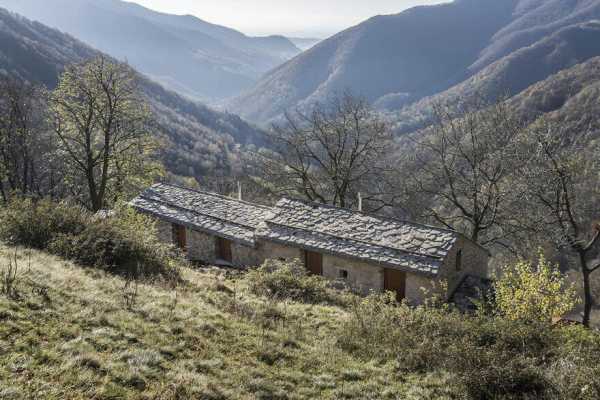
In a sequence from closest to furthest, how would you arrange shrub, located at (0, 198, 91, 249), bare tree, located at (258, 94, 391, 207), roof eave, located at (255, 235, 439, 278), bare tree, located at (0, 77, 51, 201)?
shrub, located at (0, 198, 91, 249) < roof eave, located at (255, 235, 439, 278) < bare tree, located at (0, 77, 51, 201) < bare tree, located at (258, 94, 391, 207)

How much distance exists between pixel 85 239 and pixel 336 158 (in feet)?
52.2

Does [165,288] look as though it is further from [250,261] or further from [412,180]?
[412,180]

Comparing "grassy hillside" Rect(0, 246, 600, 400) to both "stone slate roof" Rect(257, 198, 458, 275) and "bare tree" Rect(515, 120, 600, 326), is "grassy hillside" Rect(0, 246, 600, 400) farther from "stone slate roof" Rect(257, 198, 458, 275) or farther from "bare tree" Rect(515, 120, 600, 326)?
"bare tree" Rect(515, 120, 600, 326)

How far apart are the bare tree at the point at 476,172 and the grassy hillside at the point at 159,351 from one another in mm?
14253

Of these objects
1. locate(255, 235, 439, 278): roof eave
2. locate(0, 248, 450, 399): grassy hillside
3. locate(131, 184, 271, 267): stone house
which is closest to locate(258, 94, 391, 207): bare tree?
locate(131, 184, 271, 267): stone house

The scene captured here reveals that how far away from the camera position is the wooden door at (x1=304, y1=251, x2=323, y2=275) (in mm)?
17328

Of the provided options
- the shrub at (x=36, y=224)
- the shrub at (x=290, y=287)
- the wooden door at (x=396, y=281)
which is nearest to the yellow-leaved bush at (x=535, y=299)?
the wooden door at (x=396, y=281)

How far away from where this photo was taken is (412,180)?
25.6m

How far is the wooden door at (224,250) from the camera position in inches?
773

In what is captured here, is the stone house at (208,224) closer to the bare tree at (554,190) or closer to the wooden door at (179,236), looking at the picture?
the wooden door at (179,236)

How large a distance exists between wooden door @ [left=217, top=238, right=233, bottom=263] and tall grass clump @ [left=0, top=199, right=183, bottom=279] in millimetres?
5078

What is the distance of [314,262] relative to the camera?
57.5 feet

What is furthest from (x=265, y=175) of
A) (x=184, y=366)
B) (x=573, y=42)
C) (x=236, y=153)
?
(x=573, y=42)

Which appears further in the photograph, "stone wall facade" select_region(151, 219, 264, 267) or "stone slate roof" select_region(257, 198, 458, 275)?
"stone wall facade" select_region(151, 219, 264, 267)
